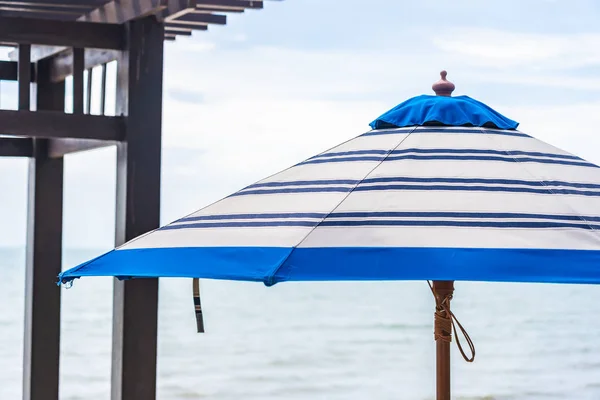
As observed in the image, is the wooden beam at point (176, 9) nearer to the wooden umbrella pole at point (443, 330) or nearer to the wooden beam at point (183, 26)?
the wooden beam at point (183, 26)

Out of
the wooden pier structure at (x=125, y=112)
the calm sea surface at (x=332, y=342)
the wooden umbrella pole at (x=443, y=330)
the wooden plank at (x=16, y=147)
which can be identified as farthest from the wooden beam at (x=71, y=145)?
the calm sea surface at (x=332, y=342)

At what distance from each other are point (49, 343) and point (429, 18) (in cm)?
4098

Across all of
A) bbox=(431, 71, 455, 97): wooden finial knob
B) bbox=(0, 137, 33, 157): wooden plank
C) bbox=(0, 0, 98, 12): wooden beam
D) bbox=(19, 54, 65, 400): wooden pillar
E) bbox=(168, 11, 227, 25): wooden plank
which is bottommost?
bbox=(19, 54, 65, 400): wooden pillar

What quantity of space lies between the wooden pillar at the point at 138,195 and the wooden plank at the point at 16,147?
1.44 m

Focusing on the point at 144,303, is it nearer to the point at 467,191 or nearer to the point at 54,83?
the point at 54,83

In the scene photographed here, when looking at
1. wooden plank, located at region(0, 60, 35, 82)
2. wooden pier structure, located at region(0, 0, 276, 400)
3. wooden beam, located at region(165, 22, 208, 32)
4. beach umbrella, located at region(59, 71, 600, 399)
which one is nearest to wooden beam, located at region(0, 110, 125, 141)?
wooden pier structure, located at region(0, 0, 276, 400)

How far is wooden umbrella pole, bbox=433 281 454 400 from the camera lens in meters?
3.23

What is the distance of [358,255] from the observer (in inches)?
99.1

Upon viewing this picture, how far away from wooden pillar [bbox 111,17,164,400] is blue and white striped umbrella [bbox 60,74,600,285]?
73.3 inches

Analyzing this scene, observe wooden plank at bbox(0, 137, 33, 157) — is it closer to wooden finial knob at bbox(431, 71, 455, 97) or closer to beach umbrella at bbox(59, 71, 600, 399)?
beach umbrella at bbox(59, 71, 600, 399)

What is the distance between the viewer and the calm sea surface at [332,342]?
21656mm

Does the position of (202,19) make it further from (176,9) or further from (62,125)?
(62,125)

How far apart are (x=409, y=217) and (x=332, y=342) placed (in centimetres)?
2683

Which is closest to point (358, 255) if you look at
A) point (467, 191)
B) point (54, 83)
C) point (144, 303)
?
point (467, 191)
